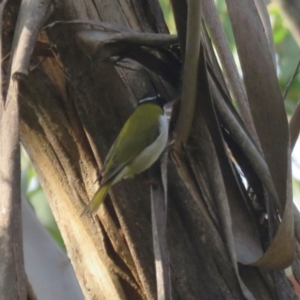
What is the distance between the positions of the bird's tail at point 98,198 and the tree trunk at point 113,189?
0.02 meters

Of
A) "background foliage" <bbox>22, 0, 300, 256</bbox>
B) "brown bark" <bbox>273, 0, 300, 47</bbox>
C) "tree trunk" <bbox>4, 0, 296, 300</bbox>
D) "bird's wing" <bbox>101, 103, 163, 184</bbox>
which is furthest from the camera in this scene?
"background foliage" <bbox>22, 0, 300, 256</bbox>

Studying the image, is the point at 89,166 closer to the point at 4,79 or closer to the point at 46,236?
the point at 4,79

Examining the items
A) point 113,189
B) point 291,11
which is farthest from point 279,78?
point 113,189

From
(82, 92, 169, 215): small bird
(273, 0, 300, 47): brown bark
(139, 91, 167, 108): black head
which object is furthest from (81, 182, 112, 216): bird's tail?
(273, 0, 300, 47): brown bark

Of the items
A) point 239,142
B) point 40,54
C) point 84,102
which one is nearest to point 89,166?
point 84,102

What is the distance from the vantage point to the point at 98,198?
1.32 meters

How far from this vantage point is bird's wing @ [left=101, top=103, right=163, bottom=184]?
141cm

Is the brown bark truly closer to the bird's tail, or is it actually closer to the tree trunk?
the tree trunk

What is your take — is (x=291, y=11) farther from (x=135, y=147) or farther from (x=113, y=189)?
(x=113, y=189)

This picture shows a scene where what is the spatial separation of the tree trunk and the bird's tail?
0.07 feet

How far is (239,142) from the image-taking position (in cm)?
151

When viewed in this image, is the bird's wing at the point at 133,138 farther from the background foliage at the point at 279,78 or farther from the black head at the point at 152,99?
the background foliage at the point at 279,78

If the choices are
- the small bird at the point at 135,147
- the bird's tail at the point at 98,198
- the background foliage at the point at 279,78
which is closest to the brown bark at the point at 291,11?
the small bird at the point at 135,147

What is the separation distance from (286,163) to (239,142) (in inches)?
10.1
